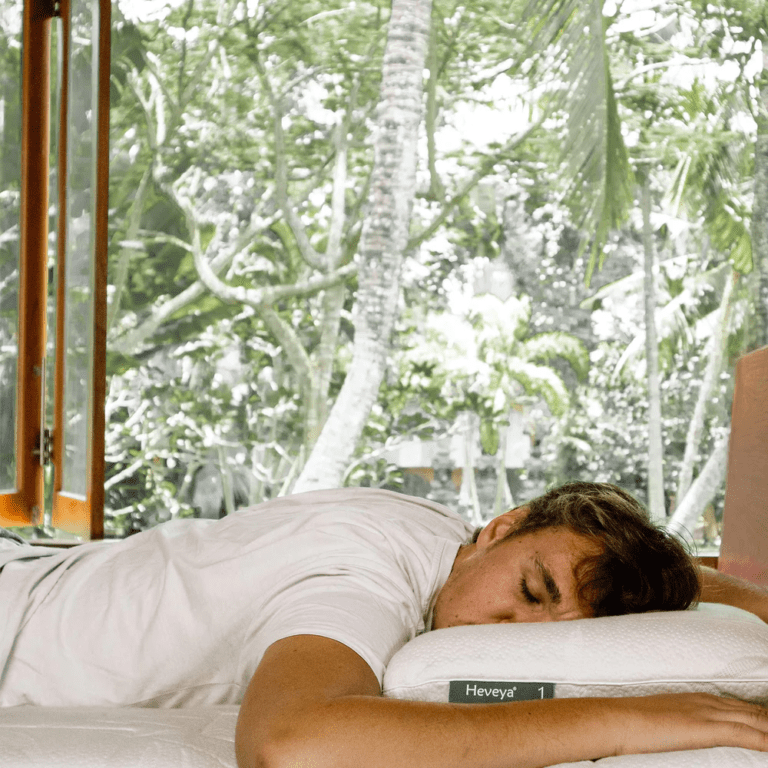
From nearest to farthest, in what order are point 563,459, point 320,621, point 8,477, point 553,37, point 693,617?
point 320,621 → point 693,617 → point 8,477 → point 553,37 → point 563,459

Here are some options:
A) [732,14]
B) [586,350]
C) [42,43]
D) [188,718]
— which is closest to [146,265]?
[42,43]

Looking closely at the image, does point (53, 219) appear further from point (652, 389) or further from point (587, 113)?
point (652, 389)

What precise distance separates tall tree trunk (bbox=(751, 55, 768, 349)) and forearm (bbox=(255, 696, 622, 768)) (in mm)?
4434

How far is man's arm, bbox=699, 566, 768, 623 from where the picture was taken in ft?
4.04

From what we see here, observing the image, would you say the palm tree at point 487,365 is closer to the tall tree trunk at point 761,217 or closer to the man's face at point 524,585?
the tall tree trunk at point 761,217

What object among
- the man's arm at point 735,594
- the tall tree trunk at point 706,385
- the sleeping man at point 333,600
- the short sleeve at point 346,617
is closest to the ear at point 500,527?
the sleeping man at point 333,600

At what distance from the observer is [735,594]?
126 cm

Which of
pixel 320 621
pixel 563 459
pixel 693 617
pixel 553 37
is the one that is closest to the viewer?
pixel 320 621

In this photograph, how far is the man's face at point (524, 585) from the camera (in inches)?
39.1

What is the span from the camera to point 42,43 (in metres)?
3.29

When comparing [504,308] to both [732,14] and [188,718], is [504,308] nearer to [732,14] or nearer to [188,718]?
[732,14]

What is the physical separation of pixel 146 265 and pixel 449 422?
2.08 metres

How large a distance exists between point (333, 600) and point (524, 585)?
280 millimetres

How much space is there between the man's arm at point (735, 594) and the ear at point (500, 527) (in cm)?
31
